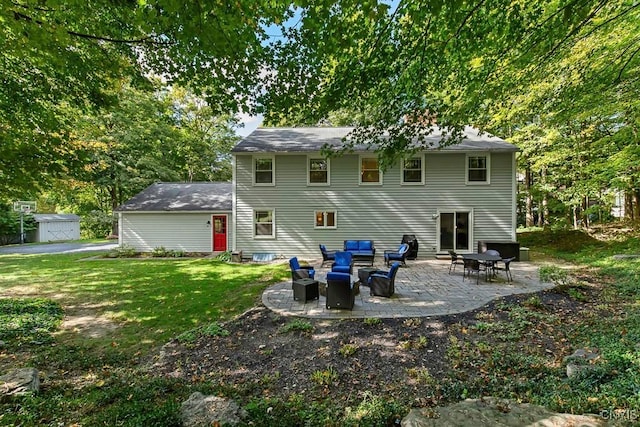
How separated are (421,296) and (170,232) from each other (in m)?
14.0

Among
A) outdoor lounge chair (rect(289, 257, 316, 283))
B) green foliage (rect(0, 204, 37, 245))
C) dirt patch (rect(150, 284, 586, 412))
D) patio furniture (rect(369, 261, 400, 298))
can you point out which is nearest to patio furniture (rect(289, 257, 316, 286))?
outdoor lounge chair (rect(289, 257, 316, 283))

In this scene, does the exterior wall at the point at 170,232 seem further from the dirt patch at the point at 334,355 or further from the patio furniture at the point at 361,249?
the dirt patch at the point at 334,355

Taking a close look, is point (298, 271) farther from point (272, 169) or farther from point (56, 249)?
point (56, 249)

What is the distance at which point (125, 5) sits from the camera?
161 inches

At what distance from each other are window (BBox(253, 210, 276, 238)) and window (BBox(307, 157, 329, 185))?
101 inches

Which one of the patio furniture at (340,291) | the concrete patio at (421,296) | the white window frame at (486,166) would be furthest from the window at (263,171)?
the white window frame at (486,166)

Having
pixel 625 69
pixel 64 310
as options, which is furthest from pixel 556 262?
pixel 64 310

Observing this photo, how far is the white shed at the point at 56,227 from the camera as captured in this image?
25.8 meters

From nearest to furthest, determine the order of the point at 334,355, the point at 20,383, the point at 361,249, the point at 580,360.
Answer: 1. the point at 20,383
2. the point at 580,360
3. the point at 334,355
4. the point at 361,249

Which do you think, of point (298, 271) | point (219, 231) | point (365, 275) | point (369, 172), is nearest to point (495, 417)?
point (365, 275)

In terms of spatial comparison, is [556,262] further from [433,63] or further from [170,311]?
[170,311]

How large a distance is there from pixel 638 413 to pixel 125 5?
7.61 m

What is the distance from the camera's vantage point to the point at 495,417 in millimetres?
2650

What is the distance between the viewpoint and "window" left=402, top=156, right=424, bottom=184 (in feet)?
43.5
